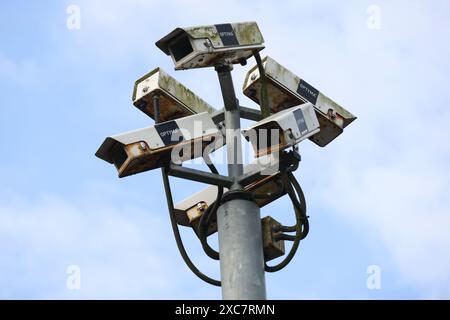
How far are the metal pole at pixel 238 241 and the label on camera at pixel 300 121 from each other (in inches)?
16.4

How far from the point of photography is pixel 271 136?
7141 mm

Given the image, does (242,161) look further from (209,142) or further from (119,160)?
(119,160)

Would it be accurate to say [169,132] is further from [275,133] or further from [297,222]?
[297,222]

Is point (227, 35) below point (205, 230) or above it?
above

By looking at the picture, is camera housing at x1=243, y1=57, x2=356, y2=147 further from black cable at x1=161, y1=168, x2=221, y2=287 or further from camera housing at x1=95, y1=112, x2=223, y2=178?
black cable at x1=161, y1=168, x2=221, y2=287

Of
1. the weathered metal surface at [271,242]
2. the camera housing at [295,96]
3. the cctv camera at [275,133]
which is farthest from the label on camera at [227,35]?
the weathered metal surface at [271,242]

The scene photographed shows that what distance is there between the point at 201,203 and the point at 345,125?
4.13 ft

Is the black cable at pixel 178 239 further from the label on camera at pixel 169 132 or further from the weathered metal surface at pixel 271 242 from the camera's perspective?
the weathered metal surface at pixel 271 242

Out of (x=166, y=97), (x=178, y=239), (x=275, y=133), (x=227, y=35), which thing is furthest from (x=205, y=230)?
(x=227, y=35)

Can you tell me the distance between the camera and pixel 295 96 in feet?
26.2

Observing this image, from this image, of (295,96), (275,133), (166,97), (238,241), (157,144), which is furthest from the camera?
(166,97)

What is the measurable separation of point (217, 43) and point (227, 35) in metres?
0.08

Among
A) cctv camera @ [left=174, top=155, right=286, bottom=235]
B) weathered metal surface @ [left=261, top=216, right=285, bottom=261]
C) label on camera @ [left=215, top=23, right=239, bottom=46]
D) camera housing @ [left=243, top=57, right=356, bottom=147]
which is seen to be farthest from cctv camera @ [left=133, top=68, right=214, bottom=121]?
weathered metal surface @ [left=261, top=216, right=285, bottom=261]

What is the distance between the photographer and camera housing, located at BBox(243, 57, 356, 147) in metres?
7.96
